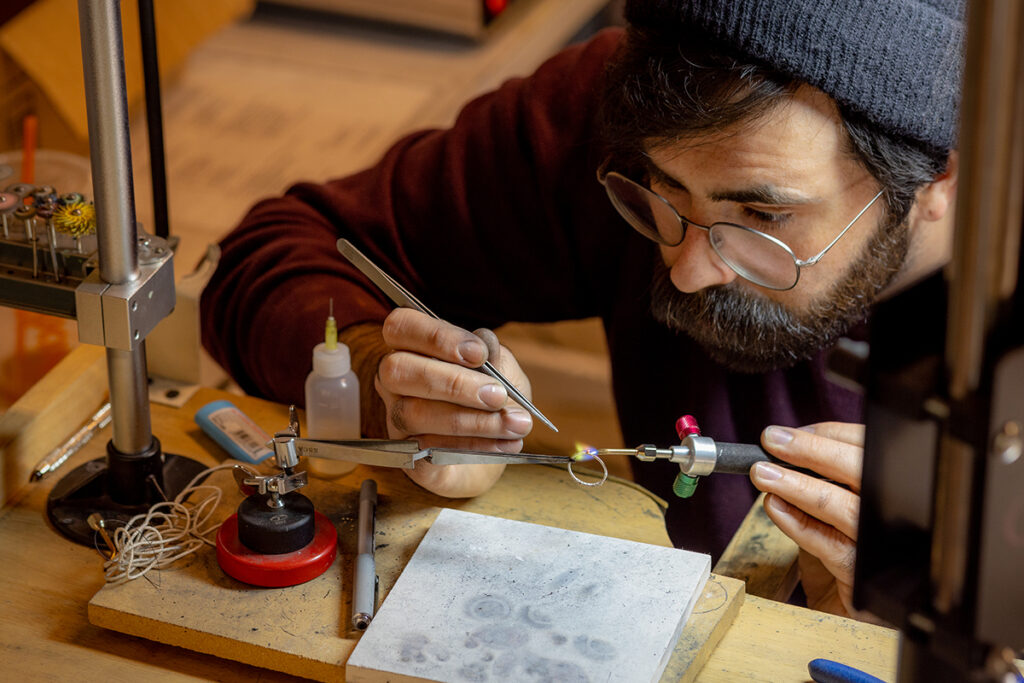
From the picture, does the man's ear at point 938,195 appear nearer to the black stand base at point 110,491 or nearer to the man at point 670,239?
the man at point 670,239

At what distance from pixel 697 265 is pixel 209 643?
0.68 metres

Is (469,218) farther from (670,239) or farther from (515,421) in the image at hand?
(515,421)

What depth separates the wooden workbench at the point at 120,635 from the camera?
93 cm

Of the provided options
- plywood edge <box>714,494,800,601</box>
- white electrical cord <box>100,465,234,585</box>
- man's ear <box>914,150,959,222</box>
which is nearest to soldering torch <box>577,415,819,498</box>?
plywood edge <box>714,494,800,601</box>

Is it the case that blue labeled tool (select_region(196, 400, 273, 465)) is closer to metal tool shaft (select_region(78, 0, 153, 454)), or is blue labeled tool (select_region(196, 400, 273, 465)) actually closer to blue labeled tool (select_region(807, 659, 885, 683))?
metal tool shaft (select_region(78, 0, 153, 454))

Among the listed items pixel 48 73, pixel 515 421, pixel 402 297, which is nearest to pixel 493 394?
pixel 515 421

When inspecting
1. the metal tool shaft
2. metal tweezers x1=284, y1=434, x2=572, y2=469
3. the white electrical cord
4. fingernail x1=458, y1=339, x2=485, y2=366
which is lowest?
the white electrical cord

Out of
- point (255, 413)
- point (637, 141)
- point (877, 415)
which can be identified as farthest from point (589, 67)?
point (877, 415)

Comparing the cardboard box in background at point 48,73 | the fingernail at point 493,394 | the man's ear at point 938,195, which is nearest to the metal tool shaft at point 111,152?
the fingernail at point 493,394

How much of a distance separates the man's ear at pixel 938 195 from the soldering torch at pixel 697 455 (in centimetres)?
48

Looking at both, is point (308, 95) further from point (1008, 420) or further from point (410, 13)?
point (1008, 420)

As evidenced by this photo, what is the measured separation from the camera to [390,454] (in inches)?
39.2

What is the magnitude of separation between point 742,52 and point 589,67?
487 millimetres

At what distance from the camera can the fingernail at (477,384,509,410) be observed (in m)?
1.04
